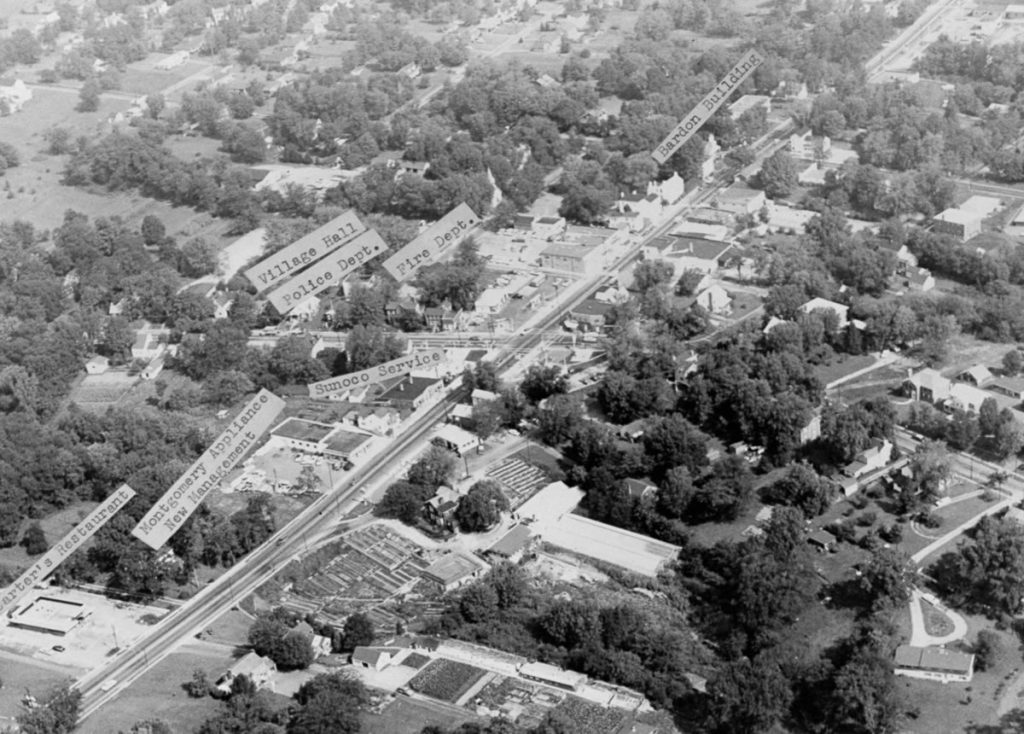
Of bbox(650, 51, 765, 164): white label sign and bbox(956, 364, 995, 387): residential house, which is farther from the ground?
bbox(650, 51, 765, 164): white label sign

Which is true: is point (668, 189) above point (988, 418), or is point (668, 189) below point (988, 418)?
below

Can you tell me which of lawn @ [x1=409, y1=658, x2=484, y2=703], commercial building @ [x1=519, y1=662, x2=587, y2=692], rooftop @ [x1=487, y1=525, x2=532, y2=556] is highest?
commercial building @ [x1=519, y1=662, x2=587, y2=692]

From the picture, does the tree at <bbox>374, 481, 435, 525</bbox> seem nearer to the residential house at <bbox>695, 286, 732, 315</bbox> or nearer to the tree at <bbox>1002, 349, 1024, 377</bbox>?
the residential house at <bbox>695, 286, 732, 315</bbox>

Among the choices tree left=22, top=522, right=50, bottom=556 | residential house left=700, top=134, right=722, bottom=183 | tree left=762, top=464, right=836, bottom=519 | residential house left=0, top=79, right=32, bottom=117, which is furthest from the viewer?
residential house left=0, top=79, right=32, bottom=117

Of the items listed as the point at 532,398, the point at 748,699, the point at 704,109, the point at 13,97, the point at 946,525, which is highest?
the point at 704,109

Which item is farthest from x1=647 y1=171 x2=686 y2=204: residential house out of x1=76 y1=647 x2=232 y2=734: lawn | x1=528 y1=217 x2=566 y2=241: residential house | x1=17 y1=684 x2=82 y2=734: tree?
x1=17 y1=684 x2=82 y2=734: tree

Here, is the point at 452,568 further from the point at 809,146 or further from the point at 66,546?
the point at 809,146

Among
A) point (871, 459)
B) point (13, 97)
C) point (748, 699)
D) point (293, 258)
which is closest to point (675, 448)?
point (871, 459)
